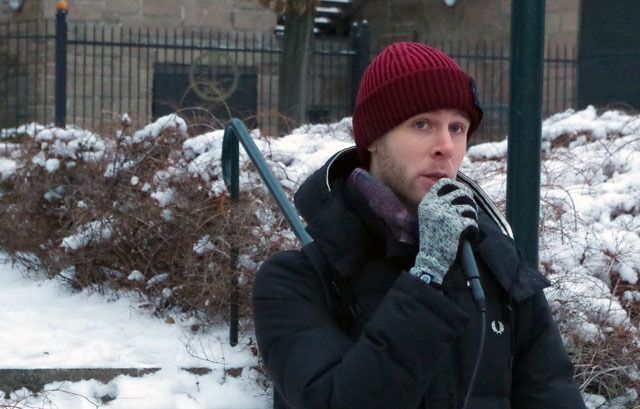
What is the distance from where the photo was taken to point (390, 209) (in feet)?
7.26

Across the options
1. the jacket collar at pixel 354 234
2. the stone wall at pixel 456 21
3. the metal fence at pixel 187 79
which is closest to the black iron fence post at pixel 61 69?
the metal fence at pixel 187 79

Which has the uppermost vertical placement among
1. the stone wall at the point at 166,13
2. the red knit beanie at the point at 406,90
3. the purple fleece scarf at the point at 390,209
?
the stone wall at the point at 166,13

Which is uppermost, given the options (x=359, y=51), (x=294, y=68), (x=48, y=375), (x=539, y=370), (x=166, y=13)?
(x=166, y=13)

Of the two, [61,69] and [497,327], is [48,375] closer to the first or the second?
[497,327]

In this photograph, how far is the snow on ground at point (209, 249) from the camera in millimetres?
5199

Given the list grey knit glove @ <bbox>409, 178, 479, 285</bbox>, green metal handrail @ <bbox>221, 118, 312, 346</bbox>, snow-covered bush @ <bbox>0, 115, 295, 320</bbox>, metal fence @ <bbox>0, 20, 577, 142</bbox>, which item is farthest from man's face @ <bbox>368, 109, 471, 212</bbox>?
metal fence @ <bbox>0, 20, 577, 142</bbox>

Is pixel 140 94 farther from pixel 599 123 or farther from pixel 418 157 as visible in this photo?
pixel 418 157

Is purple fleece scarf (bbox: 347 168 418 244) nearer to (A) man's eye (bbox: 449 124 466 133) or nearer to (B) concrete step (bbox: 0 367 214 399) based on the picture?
(A) man's eye (bbox: 449 124 466 133)

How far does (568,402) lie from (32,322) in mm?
4132

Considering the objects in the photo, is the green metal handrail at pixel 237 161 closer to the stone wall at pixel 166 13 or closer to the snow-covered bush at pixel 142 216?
the snow-covered bush at pixel 142 216

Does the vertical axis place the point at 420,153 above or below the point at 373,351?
above

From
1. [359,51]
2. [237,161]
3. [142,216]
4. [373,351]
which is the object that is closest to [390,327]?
[373,351]

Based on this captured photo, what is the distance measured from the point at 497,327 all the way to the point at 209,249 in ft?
12.1

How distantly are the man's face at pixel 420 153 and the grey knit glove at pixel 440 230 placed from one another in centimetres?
16
